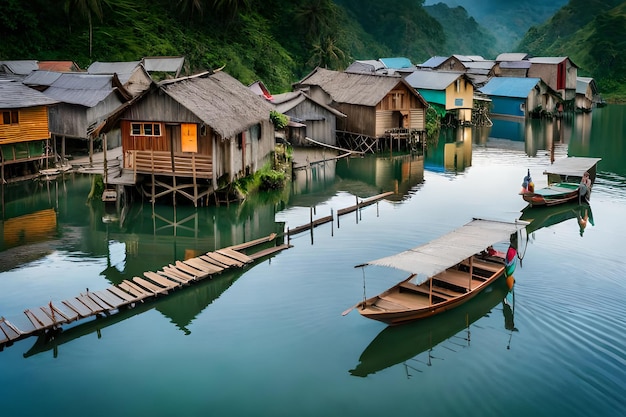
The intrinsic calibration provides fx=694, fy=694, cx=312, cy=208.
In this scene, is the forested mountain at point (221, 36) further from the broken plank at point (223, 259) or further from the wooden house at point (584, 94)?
the broken plank at point (223, 259)

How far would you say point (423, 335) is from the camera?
18.7 metres

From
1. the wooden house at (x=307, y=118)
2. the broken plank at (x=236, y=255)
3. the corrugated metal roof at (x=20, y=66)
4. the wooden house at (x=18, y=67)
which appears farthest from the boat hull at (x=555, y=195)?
the corrugated metal roof at (x=20, y=66)

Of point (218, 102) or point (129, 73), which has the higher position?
point (129, 73)

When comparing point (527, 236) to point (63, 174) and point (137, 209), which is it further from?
point (63, 174)

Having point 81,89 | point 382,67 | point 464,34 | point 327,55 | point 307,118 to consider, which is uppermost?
point 464,34

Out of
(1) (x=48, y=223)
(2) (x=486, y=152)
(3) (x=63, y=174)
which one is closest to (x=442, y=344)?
(1) (x=48, y=223)

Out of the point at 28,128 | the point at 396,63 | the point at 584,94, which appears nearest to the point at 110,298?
the point at 28,128

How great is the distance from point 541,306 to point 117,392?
12083mm

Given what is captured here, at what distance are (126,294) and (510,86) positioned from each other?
195 ft

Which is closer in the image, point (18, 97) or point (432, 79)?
point (18, 97)

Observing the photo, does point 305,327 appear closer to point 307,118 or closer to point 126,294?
point 126,294

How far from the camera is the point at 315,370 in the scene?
1667cm

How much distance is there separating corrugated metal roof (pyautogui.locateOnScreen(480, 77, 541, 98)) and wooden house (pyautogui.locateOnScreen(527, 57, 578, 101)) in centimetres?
612

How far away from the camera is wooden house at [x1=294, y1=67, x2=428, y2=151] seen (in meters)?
49.1
